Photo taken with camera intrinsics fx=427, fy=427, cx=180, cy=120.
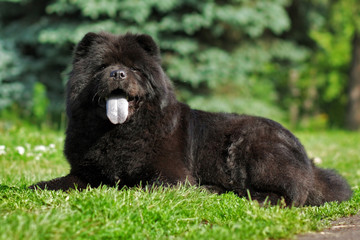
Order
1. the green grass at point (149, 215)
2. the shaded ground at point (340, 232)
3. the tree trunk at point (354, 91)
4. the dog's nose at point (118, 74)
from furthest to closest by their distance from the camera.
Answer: the tree trunk at point (354, 91)
the dog's nose at point (118, 74)
the shaded ground at point (340, 232)
the green grass at point (149, 215)

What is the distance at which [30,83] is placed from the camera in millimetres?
12766

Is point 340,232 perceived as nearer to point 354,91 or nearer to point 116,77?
point 116,77

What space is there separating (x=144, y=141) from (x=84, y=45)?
1.18 metres

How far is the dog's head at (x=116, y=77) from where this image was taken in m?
4.10

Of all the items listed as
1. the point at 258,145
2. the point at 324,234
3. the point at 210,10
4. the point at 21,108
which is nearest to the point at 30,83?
the point at 21,108

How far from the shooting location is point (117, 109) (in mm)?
4141

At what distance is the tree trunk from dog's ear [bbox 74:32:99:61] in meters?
13.2

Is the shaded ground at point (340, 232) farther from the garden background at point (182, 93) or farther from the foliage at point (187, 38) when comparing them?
the foliage at point (187, 38)

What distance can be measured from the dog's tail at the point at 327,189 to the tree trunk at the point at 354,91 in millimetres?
11910

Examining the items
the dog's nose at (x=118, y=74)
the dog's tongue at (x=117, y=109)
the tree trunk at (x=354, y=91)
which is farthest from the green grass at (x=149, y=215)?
the tree trunk at (x=354, y=91)

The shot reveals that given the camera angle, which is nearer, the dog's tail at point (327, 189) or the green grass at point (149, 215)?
the green grass at point (149, 215)

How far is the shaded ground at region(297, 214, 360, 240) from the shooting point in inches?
123

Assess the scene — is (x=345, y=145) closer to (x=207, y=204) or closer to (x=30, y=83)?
(x=207, y=204)

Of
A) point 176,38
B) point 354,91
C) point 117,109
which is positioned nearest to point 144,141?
point 117,109
